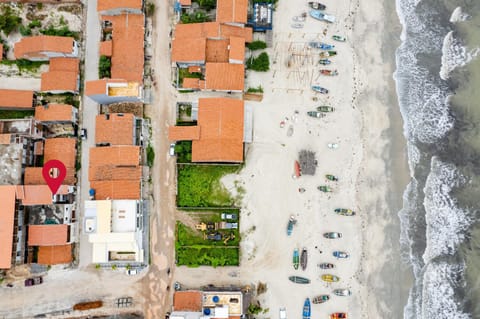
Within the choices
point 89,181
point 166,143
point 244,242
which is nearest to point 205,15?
point 166,143

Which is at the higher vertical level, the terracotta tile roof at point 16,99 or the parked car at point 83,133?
the terracotta tile roof at point 16,99

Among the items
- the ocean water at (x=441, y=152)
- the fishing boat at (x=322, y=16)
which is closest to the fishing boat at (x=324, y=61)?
the fishing boat at (x=322, y=16)

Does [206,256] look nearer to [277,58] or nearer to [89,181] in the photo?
[89,181]

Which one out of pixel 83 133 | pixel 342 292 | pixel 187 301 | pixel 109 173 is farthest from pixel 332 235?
pixel 83 133

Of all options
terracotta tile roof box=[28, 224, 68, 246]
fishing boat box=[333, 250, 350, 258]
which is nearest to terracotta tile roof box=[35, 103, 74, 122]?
terracotta tile roof box=[28, 224, 68, 246]

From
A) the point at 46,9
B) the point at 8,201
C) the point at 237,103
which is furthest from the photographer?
the point at 46,9

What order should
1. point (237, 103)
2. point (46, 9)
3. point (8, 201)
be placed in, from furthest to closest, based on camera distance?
point (46, 9) → point (237, 103) → point (8, 201)

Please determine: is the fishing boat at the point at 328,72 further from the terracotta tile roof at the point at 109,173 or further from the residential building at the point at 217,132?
the terracotta tile roof at the point at 109,173

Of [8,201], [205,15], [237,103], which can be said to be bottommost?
[8,201]
